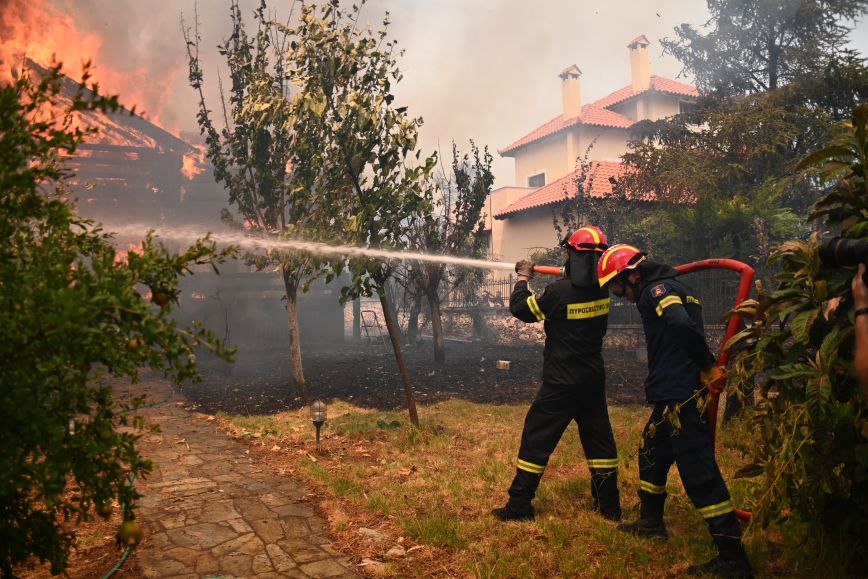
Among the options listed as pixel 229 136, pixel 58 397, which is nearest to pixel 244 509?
pixel 58 397

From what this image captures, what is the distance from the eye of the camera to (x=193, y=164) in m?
19.0

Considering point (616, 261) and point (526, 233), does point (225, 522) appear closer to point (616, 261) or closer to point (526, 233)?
point (616, 261)

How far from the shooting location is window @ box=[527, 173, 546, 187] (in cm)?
3419

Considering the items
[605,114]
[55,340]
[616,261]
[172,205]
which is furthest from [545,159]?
[55,340]

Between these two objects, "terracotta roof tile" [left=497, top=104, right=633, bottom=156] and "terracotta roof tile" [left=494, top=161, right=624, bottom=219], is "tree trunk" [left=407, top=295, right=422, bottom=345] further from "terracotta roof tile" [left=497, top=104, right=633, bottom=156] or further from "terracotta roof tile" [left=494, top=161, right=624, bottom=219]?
"terracotta roof tile" [left=497, top=104, right=633, bottom=156]

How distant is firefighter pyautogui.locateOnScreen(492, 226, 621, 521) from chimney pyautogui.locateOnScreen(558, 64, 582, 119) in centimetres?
2976

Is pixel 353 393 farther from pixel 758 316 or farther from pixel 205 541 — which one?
pixel 758 316

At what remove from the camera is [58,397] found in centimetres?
205

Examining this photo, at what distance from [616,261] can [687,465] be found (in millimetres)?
1506

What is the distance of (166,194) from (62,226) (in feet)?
59.0

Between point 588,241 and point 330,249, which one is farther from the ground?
point 330,249

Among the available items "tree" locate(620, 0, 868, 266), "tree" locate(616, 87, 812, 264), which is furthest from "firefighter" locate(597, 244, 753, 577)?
"tree" locate(616, 87, 812, 264)

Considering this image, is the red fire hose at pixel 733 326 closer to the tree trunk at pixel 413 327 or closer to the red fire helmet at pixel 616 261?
the red fire helmet at pixel 616 261

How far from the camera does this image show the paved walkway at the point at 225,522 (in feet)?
12.8
